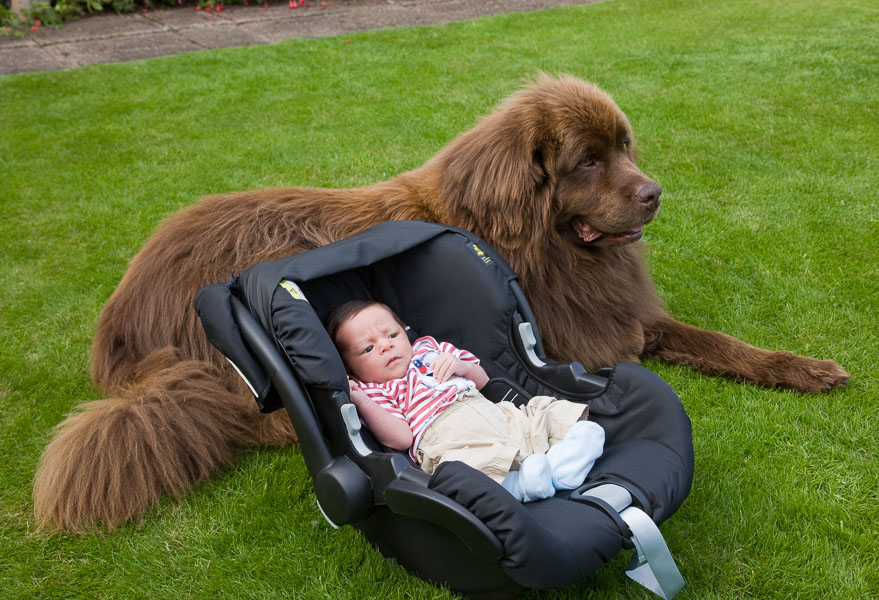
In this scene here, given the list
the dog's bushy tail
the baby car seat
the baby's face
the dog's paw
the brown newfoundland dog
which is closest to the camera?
the baby car seat

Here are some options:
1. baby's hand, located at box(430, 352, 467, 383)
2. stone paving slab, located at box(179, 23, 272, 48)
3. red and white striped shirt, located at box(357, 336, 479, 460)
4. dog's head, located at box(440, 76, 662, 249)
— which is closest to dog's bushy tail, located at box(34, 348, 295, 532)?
red and white striped shirt, located at box(357, 336, 479, 460)

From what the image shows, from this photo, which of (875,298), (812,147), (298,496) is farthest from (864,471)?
(812,147)

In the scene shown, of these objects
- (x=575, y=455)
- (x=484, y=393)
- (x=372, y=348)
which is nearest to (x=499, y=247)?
(x=484, y=393)

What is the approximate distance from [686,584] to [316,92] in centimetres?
696

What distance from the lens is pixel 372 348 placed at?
3189mm

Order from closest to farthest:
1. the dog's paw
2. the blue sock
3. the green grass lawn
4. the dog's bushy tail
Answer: the blue sock < the green grass lawn < the dog's bushy tail < the dog's paw

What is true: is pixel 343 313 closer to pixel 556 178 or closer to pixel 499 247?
pixel 499 247

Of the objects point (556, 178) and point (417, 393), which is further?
point (556, 178)

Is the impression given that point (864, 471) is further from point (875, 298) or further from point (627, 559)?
point (875, 298)

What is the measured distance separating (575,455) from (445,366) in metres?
0.69

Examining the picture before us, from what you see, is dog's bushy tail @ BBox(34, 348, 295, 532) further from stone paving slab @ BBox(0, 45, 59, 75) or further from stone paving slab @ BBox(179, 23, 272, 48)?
stone paving slab @ BBox(179, 23, 272, 48)

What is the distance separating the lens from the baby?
265cm

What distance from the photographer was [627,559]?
2.68 metres

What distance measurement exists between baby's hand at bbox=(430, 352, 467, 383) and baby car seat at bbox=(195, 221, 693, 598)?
28cm
